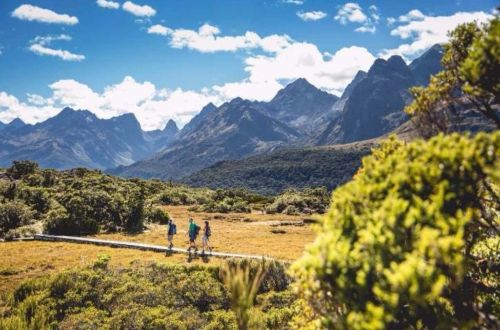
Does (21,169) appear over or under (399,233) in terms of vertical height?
over

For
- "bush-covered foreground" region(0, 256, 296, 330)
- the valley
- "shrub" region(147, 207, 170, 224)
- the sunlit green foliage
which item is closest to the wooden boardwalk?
the valley

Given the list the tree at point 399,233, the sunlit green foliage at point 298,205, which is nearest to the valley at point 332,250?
the tree at point 399,233

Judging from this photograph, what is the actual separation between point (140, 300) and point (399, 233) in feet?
Answer: 56.8

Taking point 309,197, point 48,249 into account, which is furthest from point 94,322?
point 309,197

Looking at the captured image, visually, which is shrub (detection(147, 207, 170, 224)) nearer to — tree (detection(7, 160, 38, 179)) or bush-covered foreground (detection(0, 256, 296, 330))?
bush-covered foreground (detection(0, 256, 296, 330))

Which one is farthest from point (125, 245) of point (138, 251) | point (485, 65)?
point (485, 65)

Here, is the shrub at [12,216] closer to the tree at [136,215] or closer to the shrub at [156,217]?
the tree at [136,215]

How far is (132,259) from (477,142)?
80.7 ft

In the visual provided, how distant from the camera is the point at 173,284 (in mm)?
22578

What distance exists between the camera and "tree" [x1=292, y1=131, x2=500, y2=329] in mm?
5836

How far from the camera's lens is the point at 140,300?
68.4 feet

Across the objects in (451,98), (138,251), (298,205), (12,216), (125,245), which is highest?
(451,98)

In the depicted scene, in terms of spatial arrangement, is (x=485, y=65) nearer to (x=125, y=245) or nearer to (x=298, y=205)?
(x=125, y=245)

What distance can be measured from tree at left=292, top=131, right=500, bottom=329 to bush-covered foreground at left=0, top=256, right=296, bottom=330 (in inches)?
440
